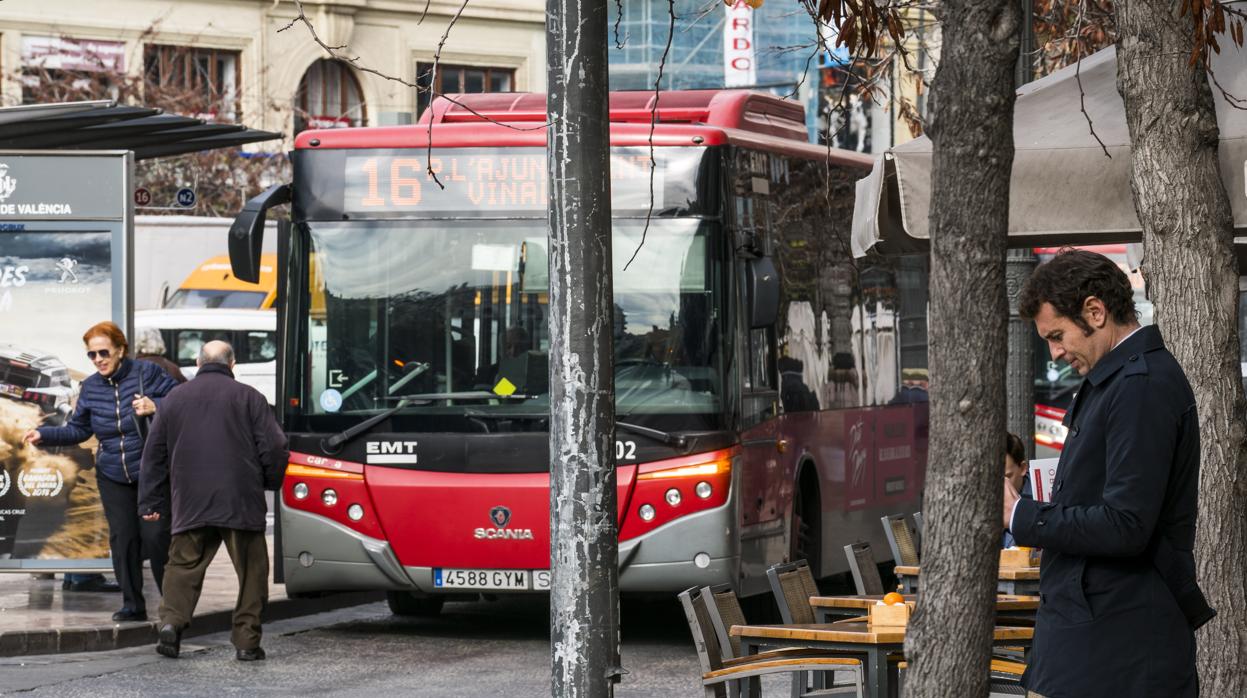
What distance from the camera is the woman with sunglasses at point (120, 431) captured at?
1191 cm

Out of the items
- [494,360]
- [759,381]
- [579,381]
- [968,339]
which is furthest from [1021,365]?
[968,339]

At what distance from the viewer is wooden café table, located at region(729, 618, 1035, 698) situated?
6.48m

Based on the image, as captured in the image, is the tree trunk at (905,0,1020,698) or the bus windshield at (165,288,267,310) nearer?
the tree trunk at (905,0,1020,698)

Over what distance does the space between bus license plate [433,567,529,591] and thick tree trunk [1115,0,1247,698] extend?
17.5ft

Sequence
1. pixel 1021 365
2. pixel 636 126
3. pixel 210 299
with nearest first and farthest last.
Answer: pixel 636 126 → pixel 1021 365 → pixel 210 299

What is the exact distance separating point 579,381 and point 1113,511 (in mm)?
1640

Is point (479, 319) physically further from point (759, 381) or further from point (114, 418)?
point (114, 418)

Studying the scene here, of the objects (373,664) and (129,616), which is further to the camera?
(129,616)

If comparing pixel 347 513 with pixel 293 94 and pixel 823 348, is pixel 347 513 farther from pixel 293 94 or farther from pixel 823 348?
pixel 293 94

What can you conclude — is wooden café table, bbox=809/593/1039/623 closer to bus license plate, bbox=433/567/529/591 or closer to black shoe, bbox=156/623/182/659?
bus license plate, bbox=433/567/529/591

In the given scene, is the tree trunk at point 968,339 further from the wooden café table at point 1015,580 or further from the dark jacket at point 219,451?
the dark jacket at point 219,451

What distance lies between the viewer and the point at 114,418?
12.1m

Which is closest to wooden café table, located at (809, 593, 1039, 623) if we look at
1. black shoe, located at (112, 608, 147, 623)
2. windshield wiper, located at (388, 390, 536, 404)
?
windshield wiper, located at (388, 390, 536, 404)

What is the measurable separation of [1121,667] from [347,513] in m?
7.72
